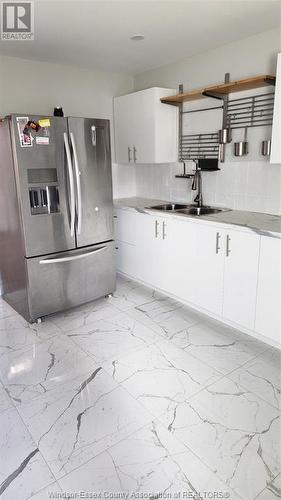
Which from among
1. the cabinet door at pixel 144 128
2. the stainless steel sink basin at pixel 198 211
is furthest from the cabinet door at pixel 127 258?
the cabinet door at pixel 144 128

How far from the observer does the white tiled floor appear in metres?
A: 1.46

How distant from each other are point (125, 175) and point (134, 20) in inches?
78.3

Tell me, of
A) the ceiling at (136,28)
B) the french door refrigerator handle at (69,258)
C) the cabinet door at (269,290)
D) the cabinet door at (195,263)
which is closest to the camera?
the ceiling at (136,28)

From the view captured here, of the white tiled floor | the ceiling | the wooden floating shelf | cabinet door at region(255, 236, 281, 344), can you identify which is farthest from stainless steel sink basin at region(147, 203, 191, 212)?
the ceiling

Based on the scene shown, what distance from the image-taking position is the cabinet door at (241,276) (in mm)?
2411

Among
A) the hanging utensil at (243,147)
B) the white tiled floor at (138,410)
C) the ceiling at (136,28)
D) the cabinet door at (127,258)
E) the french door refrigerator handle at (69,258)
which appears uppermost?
the ceiling at (136,28)

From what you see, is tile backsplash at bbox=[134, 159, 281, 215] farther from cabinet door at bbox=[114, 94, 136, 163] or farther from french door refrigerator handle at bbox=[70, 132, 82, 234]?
french door refrigerator handle at bbox=[70, 132, 82, 234]

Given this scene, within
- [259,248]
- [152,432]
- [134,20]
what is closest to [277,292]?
[259,248]

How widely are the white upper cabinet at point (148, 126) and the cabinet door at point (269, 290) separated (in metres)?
1.69

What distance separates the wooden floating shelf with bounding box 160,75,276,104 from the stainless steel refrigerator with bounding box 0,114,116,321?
87cm

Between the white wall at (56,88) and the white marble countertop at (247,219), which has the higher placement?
the white wall at (56,88)

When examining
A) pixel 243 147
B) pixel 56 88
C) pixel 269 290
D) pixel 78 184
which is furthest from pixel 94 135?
pixel 269 290

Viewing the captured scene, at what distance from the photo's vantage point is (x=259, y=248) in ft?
7.70

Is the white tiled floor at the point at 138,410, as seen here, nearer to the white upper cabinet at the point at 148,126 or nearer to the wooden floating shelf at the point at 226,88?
the white upper cabinet at the point at 148,126
